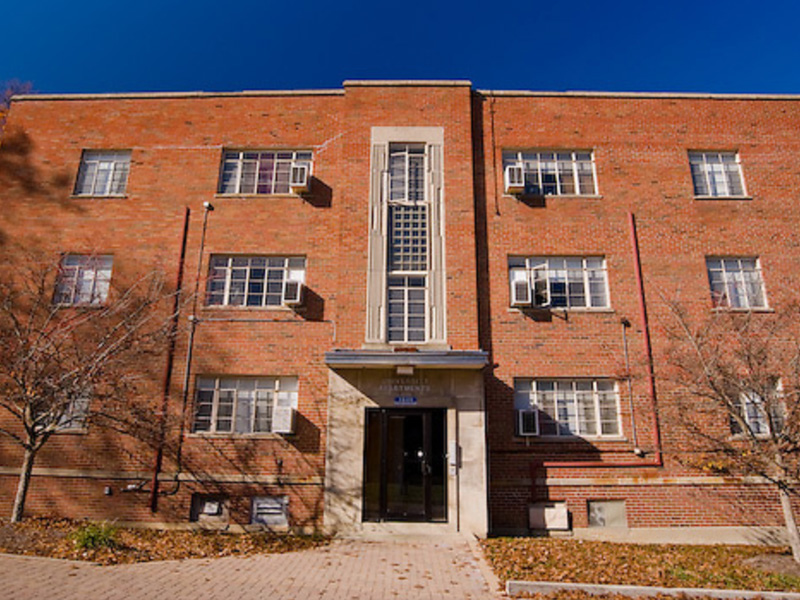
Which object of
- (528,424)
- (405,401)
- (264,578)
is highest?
(405,401)

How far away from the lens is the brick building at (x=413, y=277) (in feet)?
37.1

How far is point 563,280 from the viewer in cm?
1302

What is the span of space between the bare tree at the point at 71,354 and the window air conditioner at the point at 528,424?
8.72m

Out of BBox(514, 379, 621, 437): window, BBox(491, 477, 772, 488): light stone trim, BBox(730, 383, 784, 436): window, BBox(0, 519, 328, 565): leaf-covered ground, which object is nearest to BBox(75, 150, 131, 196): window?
BBox(0, 519, 328, 565): leaf-covered ground

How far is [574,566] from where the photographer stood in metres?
8.20

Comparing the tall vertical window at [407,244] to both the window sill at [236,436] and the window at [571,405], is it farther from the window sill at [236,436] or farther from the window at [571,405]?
the window sill at [236,436]

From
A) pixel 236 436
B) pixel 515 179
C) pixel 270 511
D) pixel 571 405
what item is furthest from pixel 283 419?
pixel 515 179

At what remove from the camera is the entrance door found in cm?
1085

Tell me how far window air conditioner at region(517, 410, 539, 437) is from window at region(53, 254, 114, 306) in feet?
36.3

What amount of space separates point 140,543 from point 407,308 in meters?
7.48

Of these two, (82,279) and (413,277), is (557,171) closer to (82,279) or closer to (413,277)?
(413,277)

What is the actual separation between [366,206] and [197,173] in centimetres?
498

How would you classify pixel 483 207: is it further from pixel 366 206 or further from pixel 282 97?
pixel 282 97

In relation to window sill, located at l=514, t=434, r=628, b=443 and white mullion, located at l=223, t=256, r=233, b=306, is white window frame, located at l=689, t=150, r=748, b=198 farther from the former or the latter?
white mullion, located at l=223, t=256, r=233, b=306
